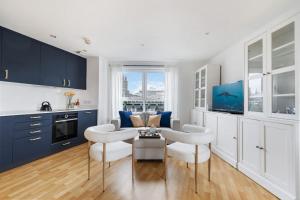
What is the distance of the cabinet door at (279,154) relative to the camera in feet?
6.07

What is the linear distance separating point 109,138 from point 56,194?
3.00 feet

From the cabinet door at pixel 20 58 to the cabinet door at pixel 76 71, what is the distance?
86cm

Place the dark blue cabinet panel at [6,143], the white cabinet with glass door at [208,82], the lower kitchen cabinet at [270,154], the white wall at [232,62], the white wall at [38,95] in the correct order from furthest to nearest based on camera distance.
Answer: the white cabinet with glass door at [208,82] < the white wall at [232,62] < the white wall at [38,95] < the dark blue cabinet panel at [6,143] < the lower kitchen cabinet at [270,154]

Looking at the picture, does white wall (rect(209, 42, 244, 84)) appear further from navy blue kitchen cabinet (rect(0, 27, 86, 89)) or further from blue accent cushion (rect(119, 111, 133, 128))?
navy blue kitchen cabinet (rect(0, 27, 86, 89))

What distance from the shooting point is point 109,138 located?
6.52 ft

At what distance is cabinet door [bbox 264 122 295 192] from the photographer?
185 centimetres

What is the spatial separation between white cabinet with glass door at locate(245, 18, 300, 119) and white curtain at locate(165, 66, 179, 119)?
8.92ft

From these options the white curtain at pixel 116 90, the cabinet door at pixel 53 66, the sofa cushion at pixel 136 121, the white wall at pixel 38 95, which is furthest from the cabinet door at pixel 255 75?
the cabinet door at pixel 53 66

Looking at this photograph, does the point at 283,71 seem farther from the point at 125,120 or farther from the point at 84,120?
the point at 84,120

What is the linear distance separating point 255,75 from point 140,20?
1.90m

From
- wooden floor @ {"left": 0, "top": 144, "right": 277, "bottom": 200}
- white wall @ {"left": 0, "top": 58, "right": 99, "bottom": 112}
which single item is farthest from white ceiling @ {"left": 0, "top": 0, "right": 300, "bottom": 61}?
wooden floor @ {"left": 0, "top": 144, "right": 277, "bottom": 200}

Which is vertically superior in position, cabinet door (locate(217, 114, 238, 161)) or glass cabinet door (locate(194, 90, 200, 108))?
glass cabinet door (locate(194, 90, 200, 108))

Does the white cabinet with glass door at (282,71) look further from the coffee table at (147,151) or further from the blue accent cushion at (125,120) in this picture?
the blue accent cushion at (125,120)

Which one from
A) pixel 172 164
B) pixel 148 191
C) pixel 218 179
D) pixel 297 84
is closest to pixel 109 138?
pixel 148 191
